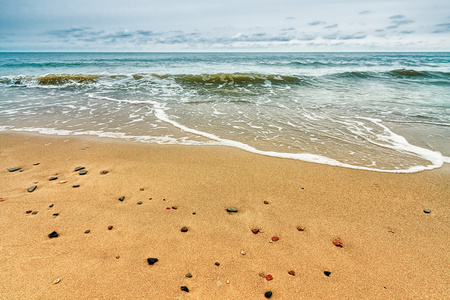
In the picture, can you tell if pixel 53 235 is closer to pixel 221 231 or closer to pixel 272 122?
pixel 221 231

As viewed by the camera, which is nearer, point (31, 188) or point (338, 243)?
point (338, 243)

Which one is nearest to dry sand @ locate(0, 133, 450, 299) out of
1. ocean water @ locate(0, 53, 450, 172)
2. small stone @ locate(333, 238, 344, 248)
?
small stone @ locate(333, 238, 344, 248)

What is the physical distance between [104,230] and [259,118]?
610 cm

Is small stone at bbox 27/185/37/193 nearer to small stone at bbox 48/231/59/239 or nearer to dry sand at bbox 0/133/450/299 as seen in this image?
dry sand at bbox 0/133/450/299

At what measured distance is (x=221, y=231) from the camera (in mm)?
3076

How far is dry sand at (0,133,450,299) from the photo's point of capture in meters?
2.34

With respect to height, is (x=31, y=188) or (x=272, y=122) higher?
(x=272, y=122)

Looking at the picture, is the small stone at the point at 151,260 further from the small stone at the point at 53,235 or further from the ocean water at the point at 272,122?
the ocean water at the point at 272,122

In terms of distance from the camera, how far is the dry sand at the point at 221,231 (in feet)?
7.68

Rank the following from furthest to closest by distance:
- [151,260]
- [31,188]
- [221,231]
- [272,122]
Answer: [272,122] < [31,188] < [221,231] < [151,260]

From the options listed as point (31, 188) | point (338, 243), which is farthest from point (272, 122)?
point (31, 188)

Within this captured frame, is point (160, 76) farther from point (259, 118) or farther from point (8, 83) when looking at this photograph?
point (259, 118)

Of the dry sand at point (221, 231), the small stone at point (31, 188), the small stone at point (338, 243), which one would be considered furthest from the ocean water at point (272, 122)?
the small stone at point (31, 188)

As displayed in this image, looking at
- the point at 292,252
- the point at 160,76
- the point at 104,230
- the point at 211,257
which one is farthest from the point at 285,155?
the point at 160,76
